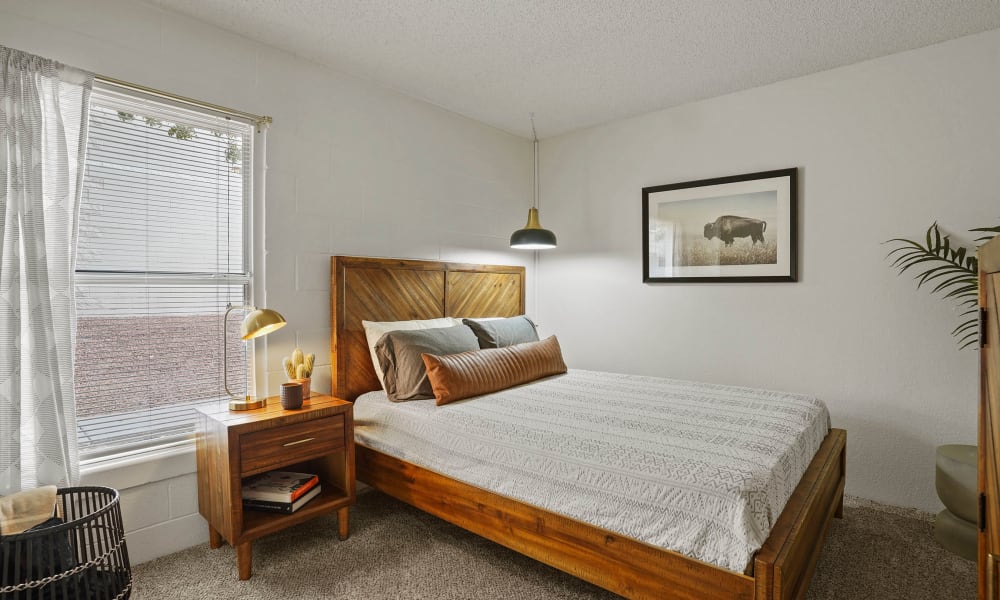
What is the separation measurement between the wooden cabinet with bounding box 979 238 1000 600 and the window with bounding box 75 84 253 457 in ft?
9.04

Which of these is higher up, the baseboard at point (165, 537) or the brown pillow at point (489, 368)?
the brown pillow at point (489, 368)

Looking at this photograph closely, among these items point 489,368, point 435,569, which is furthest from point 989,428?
point 489,368

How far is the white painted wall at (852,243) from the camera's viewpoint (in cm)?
279

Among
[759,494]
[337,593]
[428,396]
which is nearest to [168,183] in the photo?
[428,396]

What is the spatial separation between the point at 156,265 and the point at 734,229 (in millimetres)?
3537

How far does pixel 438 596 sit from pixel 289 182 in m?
2.28

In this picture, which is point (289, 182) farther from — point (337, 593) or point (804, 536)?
point (804, 536)

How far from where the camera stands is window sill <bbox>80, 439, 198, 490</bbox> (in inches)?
87.6

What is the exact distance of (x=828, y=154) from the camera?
3178 mm

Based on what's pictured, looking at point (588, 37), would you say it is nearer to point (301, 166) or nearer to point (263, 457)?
point (301, 166)

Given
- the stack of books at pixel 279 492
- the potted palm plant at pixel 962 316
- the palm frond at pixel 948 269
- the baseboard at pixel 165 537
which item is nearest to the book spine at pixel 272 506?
the stack of books at pixel 279 492

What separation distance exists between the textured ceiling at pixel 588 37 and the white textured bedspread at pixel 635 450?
1974mm

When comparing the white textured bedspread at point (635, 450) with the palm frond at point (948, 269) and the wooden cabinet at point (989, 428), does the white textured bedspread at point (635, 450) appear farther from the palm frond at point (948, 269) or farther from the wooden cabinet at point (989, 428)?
the palm frond at point (948, 269)

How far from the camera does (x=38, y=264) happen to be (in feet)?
6.48
